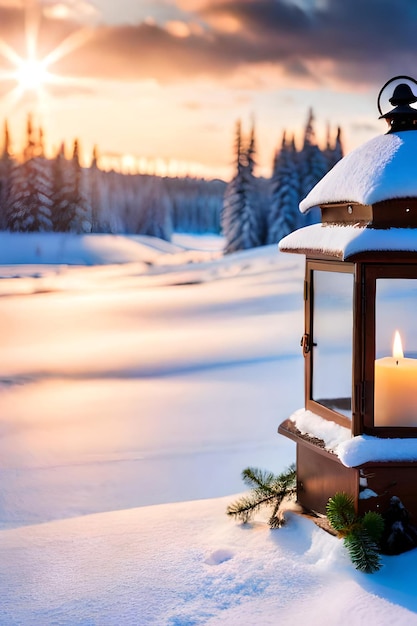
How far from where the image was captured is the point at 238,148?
25.0 m

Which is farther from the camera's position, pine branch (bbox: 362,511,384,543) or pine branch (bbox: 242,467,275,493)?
pine branch (bbox: 242,467,275,493)

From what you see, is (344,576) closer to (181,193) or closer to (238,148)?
(238,148)

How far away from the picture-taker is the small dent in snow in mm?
2747

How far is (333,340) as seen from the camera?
2.92 meters

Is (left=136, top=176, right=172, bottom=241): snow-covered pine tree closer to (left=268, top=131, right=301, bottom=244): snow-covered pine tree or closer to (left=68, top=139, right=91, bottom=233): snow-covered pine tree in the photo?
(left=268, top=131, right=301, bottom=244): snow-covered pine tree

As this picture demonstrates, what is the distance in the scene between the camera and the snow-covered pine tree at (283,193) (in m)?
23.8

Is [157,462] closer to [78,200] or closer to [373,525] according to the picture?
[373,525]

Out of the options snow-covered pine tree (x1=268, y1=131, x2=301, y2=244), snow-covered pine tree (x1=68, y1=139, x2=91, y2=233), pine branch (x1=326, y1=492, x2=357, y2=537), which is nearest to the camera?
pine branch (x1=326, y1=492, x2=357, y2=537)

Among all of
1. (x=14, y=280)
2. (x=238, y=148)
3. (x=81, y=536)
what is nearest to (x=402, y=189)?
(x=81, y=536)

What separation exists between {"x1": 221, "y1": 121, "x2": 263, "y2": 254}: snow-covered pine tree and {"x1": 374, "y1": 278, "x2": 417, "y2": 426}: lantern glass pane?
72.5 feet

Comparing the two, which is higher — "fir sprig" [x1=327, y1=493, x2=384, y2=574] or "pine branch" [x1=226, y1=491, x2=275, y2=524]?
"fir sprig" [x1=327, y1=493, x2=384, y2=574]

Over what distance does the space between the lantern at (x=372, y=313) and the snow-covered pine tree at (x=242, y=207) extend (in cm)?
2187

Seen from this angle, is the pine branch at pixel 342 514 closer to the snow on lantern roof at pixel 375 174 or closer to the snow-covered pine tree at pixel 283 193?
the snow on lantern roof at pixel 375 174

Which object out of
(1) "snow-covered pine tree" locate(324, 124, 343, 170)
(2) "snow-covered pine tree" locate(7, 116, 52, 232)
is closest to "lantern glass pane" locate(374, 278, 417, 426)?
(2) "snow-covered pine tree" locate(7, 116, 52, 232)
